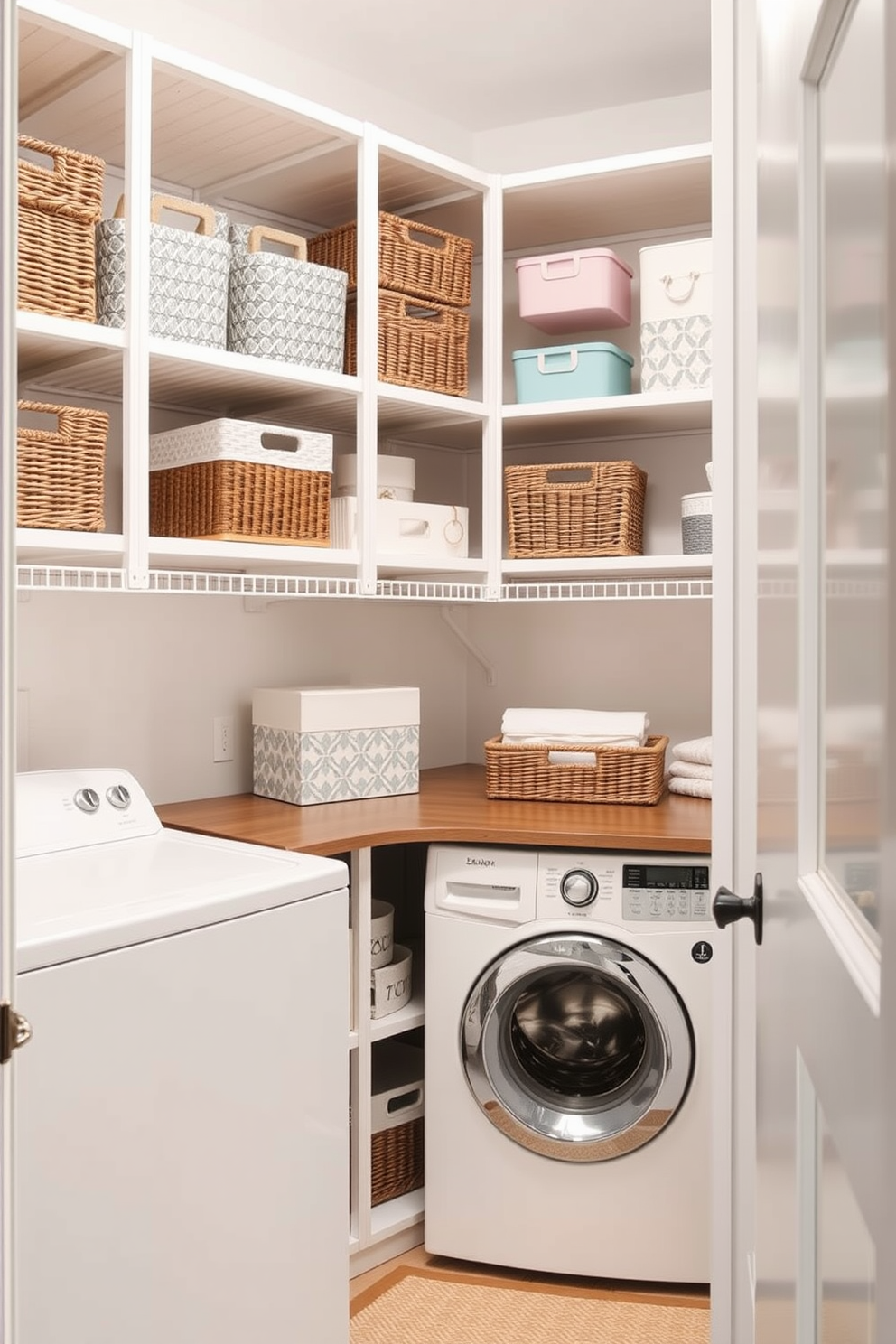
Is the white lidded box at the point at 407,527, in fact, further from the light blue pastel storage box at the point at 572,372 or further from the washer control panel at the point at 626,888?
the washer control panel at the point at 626,888

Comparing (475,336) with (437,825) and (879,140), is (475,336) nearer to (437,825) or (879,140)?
(437,825)

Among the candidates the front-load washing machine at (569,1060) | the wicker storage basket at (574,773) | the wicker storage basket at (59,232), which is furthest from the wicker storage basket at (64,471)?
the wicker storage basket at (574,773)

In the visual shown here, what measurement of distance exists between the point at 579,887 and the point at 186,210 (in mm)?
1528

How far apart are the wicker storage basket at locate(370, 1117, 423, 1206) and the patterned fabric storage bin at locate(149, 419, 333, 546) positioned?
1270 millimetres

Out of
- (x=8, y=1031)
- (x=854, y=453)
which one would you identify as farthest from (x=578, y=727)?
(x=854, y=453)

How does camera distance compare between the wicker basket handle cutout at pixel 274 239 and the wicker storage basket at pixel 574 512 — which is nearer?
the wicker basket handle cutout at pixel 274 239

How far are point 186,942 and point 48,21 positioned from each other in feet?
4.98

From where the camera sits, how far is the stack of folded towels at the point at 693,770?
9.12 feet

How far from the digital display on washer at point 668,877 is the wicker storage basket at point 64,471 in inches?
48.1

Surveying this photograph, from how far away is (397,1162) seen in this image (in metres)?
2.58

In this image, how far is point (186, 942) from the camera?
68.4 inches

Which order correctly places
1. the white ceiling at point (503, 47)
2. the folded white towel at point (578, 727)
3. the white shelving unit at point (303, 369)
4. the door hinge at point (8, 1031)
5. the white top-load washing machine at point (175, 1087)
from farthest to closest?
the folded white towel at point (578, 727) < the white ceiling at point (503, 47) < the white shelving unit at point (303, 369) < the white top-load washing machine at point (175, 1087) < the door hinge at point (8, 1031)

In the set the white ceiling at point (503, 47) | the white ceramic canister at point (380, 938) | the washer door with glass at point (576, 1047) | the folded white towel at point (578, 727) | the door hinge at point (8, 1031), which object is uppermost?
the white ceiling at point (503, 47)

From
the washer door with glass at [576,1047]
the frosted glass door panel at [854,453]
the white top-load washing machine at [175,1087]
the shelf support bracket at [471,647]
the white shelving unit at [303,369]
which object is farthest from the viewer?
the shelf support bracket at [471,647]
